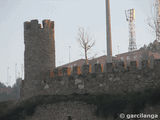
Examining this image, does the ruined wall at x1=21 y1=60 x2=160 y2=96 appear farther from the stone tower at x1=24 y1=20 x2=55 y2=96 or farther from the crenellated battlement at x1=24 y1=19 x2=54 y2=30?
the crenellated battlement at x1=24 y1=19 x2=54 y2=30

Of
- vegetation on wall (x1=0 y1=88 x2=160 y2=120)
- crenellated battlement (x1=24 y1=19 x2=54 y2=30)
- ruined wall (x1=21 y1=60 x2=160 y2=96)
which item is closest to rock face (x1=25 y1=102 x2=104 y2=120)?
vegetation on wall (x1=0 y1=88 x2=160 y2=120)

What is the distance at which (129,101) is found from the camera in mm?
20000

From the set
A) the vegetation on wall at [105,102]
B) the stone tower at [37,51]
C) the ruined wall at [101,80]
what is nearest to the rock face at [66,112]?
the vegetation on wall at [105,102]

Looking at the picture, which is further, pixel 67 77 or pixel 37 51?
pixel 37 51

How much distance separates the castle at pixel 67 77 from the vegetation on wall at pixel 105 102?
33cm

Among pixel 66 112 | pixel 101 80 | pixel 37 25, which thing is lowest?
pixel 66 112

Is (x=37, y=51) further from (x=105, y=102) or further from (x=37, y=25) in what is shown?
(x=105, y=102)

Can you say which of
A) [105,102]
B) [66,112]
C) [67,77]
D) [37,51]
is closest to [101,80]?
[105,102]

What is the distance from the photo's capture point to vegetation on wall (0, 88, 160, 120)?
64.1ft

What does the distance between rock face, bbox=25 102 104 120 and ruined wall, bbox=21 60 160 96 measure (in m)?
1.01

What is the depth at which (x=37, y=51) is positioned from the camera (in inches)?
950

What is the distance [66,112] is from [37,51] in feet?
15.7

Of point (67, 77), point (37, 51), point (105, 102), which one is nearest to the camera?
point (105, 102)

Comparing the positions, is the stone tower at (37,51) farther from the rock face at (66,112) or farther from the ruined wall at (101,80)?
the rock face at (66,112)
